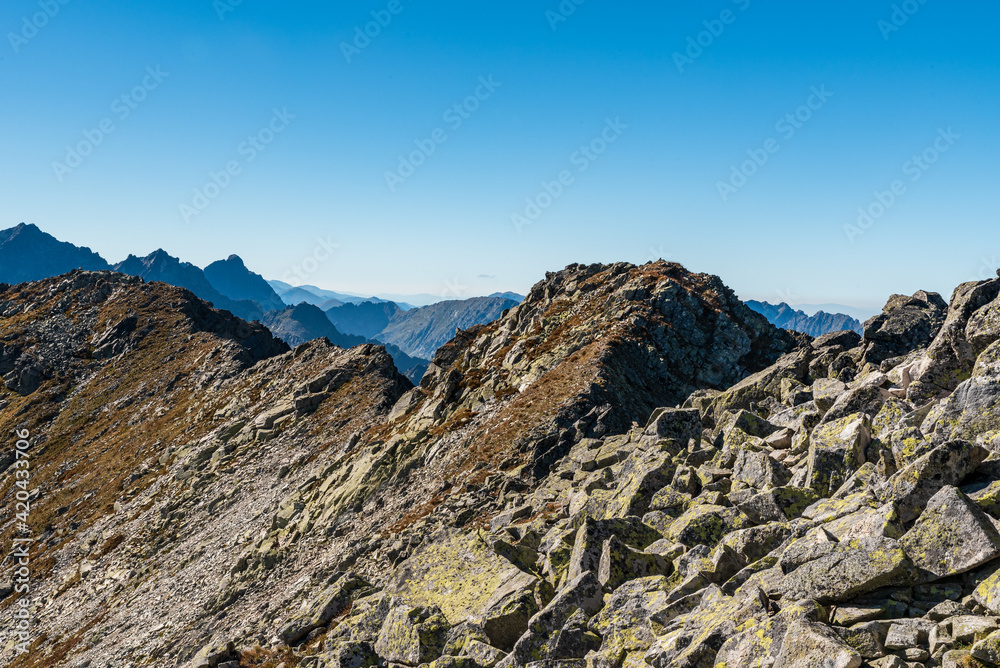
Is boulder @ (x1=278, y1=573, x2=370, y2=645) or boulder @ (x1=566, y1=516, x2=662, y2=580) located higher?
boulder @ (x1=566, y1=516, x2=662, y2=580)

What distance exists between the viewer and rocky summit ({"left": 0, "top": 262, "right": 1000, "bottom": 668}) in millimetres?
13469

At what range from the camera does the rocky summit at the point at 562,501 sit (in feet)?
44.2

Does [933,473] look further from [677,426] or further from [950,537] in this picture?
[677,426]

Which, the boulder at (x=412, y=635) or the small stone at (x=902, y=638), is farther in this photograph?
the boulder at (x=412, y=635)

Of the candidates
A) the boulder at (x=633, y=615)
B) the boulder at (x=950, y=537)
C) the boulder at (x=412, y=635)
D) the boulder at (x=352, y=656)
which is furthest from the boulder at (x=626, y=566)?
the boulder at (x=352, y=656)

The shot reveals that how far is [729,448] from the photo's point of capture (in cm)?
2411

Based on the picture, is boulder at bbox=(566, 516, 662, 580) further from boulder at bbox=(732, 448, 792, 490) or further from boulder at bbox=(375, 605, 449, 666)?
boulder at bbox=(375, 605, 449, 666)

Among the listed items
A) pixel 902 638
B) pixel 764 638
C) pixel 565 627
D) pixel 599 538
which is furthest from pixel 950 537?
pixel 599 538

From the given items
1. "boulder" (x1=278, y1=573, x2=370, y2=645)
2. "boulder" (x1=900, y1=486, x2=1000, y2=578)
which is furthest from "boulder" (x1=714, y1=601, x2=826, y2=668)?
"boulder" (x1=278, y1=573, x2=370, y2=645)

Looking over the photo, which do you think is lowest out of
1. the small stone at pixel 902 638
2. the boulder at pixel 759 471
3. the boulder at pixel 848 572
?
the small stone at pixel 902 638

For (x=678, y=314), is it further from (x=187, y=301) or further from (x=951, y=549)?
(x=187, y=301)

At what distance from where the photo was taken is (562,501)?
30.5 meters

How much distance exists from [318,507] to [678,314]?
4059 cm

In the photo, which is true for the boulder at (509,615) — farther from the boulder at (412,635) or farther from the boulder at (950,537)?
the boulder at (950,537)
